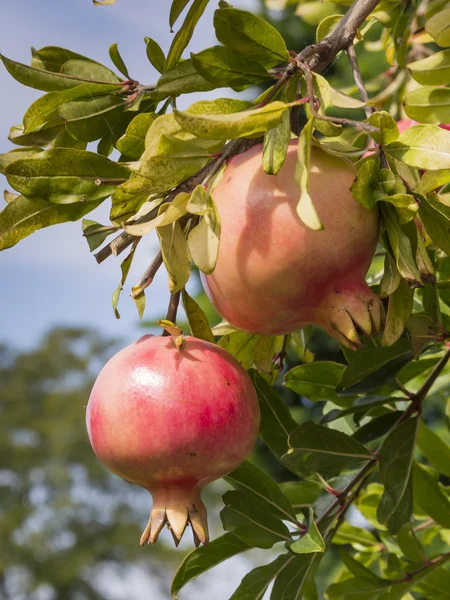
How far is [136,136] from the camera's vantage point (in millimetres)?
742

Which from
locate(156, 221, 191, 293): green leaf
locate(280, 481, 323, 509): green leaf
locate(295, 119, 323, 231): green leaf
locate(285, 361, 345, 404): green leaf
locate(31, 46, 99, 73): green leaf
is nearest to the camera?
locate(295, 119, 323, 231): green leaf

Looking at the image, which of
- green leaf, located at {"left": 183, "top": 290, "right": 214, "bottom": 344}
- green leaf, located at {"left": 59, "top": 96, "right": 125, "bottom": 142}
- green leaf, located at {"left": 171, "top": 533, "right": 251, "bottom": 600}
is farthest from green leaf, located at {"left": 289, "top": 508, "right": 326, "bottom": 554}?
green leaf, located at {"left": 59, "top": 96, "right": 125, "bottom": 142}

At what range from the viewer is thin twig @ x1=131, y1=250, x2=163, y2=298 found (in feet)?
2.40

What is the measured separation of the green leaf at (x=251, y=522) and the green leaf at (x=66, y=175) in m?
0.36

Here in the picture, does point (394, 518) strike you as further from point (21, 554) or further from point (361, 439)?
point (21, 554)

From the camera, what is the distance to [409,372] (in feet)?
3.77

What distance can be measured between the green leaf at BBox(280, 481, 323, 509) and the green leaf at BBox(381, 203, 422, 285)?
621mm

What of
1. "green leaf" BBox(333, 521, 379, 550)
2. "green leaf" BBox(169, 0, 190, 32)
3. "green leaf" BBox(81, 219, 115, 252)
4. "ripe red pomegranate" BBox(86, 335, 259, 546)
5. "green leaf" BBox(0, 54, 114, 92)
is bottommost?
"green leaf" BBox(333, 521, 379, 550)

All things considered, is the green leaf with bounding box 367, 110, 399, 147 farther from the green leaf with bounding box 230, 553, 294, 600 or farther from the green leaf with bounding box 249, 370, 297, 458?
the green leaf with bounding box 230, 553, 294, 600

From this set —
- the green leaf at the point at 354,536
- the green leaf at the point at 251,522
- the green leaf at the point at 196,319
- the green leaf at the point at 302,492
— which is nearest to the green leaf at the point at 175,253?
the green leaf at the point at 196,319

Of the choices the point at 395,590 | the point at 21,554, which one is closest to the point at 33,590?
the point at 21,554

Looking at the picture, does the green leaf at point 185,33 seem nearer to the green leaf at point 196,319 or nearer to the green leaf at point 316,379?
the green leaf at point 196,319

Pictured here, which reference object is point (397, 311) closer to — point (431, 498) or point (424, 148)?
point (424, 148)

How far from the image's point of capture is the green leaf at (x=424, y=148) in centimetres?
65
